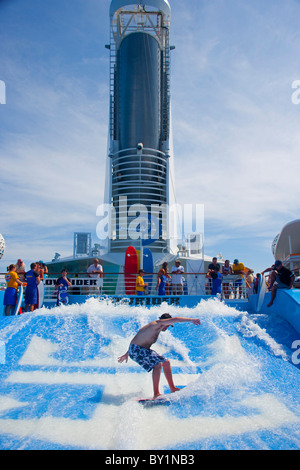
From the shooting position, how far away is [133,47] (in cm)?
2367

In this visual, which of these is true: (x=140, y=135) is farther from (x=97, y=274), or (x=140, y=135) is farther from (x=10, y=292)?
(x=10, y=292)

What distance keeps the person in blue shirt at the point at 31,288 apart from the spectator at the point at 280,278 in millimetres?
6415

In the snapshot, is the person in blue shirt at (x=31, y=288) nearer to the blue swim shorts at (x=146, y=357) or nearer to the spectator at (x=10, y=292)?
the spectator at (x=10, y=292)

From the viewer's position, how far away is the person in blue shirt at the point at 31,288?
10.4 meters

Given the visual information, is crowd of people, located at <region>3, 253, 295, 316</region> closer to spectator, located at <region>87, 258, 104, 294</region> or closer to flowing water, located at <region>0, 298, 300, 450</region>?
spectator, located at <region>87, 258, 104, 294</region>

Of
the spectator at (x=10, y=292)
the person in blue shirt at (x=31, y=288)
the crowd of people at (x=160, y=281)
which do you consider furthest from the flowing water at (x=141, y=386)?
the person in blue shirt at (x=31, y=288)

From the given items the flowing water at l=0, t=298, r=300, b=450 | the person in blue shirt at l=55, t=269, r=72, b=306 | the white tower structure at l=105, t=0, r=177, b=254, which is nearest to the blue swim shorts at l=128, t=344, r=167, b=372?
the flowing water at l=0, t=298, r=300, b=450

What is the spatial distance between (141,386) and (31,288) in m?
5.94

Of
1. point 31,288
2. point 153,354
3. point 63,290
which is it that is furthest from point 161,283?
point 153,354

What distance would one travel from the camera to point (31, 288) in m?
10.5

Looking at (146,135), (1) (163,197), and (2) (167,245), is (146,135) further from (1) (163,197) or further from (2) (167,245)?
(2) (167,245)
